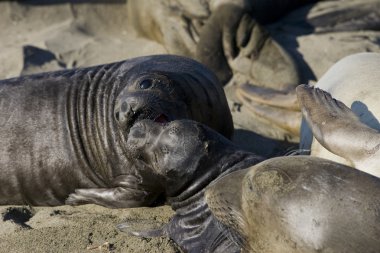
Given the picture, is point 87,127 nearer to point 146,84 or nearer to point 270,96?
point 146,84

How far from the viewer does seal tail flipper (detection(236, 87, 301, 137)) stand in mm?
5191

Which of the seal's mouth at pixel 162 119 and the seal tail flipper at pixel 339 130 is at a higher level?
the seal tail flipper at pixel 339 130

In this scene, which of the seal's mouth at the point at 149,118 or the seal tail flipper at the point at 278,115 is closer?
the seal's mouth at the point at 149,118

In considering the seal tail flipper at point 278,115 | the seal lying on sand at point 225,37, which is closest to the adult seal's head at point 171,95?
→ the seal tail flipper at point 278,115

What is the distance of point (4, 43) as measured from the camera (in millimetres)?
6941

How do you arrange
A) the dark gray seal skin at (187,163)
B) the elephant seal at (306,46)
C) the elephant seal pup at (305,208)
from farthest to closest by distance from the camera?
the elephant seal at (306,46)
the dark gray seal skin at (187,163)
the elephant seal pup at (305,208)

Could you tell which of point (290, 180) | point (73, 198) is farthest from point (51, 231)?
point (290, 180)

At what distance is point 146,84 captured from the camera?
427cm

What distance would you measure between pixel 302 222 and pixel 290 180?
0.18m

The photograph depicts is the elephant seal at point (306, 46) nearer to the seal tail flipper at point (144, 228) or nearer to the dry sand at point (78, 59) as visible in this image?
the dry sand at point (78, 59)

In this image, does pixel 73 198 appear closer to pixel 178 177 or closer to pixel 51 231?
pixel 51 231

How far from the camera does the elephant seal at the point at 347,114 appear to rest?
134 inches

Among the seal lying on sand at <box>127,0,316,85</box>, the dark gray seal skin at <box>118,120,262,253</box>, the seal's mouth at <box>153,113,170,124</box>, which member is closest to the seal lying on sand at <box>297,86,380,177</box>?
the dark gray seal skin at <box>118,120,262,253</box>

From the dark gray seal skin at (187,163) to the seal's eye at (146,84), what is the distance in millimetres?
497
